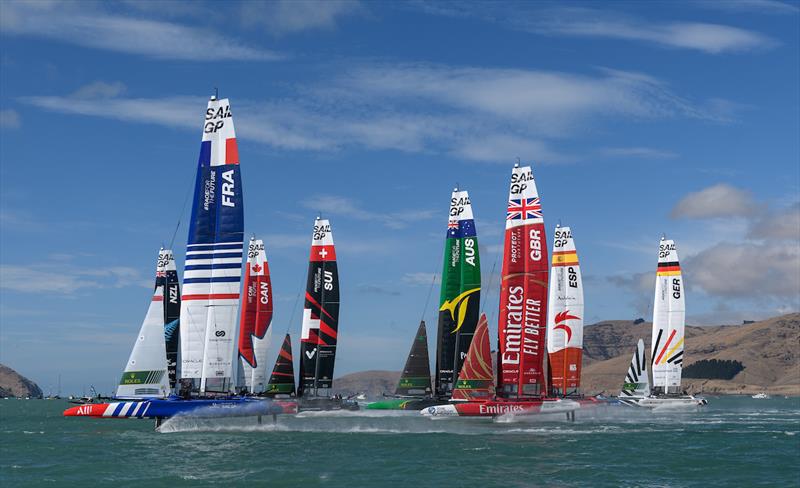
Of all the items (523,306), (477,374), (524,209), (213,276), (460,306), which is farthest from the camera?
(460,306)

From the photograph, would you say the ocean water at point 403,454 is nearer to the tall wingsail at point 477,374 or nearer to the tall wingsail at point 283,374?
the tall wingsail at point 477,374

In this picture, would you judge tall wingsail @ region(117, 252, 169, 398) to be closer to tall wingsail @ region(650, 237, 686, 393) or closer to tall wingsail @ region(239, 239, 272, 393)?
tall wingsail @ region(239, 239, 272, 393)

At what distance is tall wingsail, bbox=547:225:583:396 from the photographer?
69.9 m

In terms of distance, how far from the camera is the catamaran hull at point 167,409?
44.5 m

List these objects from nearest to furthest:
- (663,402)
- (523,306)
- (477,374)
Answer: (477,374), (523,306), (663,402)

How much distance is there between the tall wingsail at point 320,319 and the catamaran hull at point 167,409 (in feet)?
67.8

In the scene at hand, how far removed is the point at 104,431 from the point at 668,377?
4850 centimetres

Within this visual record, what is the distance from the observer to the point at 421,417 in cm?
6694

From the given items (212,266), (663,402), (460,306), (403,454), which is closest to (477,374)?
(460,306)

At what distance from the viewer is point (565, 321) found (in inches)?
2790

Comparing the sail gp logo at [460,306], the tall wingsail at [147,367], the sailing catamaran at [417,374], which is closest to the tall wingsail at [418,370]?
the sailing catamaran at [417,374]

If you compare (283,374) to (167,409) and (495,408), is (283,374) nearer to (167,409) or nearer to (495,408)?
(495,408)

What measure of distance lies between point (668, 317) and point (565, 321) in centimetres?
1675

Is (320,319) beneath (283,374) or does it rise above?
above
